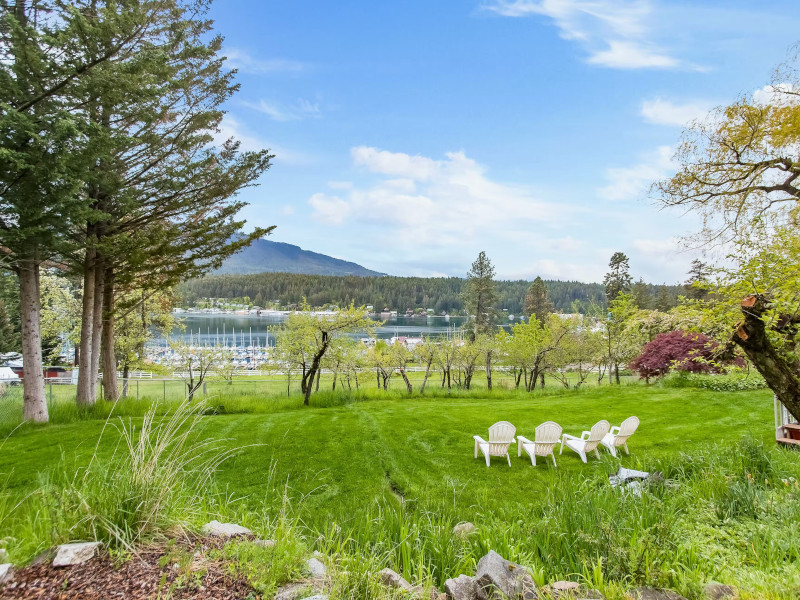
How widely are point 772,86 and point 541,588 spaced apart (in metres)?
12.4

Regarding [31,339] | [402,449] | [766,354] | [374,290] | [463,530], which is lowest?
[402,449]

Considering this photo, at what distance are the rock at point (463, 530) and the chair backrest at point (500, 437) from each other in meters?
3.12

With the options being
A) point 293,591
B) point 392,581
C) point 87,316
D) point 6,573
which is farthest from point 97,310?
point 392,581

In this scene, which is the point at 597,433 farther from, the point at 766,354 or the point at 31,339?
the point at 31,339

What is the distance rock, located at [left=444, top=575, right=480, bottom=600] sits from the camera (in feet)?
7.35

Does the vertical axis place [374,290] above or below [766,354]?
above

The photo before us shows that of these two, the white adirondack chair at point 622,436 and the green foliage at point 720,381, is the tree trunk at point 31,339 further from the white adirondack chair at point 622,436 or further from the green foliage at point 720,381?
the green foliage at point 720,381

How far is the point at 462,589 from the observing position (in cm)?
228

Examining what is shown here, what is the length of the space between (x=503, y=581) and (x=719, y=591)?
1090 mm

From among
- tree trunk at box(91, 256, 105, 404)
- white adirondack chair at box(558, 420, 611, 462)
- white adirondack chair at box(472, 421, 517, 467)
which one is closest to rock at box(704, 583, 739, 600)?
white adirondack chair at box(472, 421, 517, 467)

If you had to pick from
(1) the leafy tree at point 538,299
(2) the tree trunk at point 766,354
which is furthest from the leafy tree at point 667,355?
(1) the leafy tree at point 538,299

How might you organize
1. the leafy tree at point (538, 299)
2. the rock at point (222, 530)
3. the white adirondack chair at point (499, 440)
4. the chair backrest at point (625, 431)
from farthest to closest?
1. the leafy tree at point (538, 299)
2. the chair backrest at point (625, 431)
3. the white adirondack chair at point (499, 440)
4. the rock at point (222, 530)

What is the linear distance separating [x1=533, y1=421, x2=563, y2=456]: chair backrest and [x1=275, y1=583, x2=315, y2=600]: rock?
17.3 feet

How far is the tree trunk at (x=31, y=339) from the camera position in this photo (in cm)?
770
